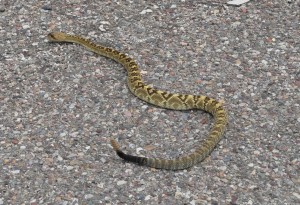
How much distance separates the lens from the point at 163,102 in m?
8.06

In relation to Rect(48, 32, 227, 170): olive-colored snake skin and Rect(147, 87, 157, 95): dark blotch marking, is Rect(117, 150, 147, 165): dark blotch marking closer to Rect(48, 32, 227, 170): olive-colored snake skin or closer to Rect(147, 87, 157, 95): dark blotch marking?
Rect(48, 32, 227, 170): olive-colored snake skin

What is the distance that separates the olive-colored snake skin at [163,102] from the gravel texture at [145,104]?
10cm

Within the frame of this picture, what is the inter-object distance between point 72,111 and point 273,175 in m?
2.73

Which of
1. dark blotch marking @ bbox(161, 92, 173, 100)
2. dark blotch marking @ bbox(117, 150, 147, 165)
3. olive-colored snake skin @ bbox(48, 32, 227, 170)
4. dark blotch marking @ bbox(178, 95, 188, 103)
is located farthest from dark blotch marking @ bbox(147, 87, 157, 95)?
dark blotch marking @ bbox(117, 150, 147, 165)

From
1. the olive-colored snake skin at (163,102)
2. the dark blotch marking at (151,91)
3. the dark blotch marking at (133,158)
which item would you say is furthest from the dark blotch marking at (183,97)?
the dark blotch marking at (133,158)

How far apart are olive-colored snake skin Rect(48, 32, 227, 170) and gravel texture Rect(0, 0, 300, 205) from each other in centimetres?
10

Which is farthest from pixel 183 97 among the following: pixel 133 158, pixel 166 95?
pixel 133 158

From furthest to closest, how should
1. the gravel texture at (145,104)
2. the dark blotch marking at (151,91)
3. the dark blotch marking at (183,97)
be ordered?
the dark blotch marking at (151,91), the dark blotch marking at (183,97), the gravel texture at (145,104)

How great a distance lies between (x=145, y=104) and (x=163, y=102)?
293 millimetres

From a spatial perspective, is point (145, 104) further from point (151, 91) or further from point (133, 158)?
point (133, 158)

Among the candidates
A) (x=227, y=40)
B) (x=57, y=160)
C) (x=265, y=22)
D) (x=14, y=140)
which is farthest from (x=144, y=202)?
(x=265, y=22)

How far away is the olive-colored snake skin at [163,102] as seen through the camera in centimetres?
693

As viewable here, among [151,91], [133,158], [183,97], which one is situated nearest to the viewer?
[133,158]

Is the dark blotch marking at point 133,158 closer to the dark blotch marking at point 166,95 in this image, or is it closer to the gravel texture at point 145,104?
the gravel texture at point 145,104
